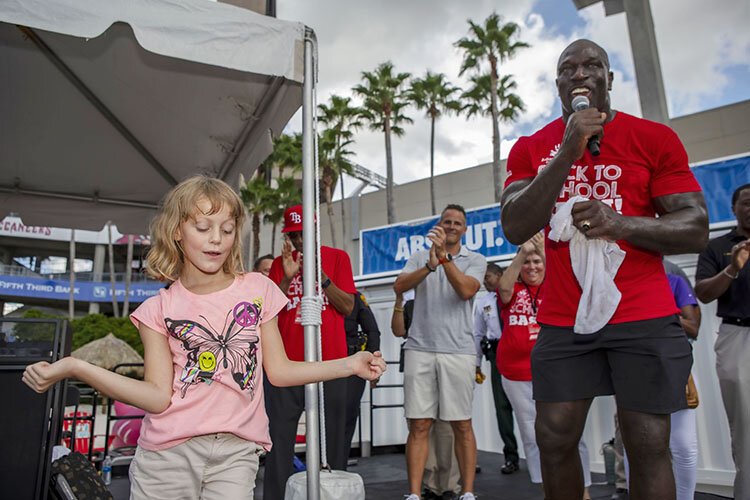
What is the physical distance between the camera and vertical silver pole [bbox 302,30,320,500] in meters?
2.50

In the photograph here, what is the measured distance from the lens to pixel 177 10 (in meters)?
2.69

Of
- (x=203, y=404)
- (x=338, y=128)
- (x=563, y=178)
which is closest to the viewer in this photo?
(x=203, y=404)

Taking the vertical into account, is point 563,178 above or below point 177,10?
below

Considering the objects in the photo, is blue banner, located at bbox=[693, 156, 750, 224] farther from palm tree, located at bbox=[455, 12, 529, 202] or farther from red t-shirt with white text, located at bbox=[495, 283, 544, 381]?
palm tree, located at bbox=[455, 12, 529, 202]

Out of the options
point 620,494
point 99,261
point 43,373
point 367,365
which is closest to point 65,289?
point 99,261

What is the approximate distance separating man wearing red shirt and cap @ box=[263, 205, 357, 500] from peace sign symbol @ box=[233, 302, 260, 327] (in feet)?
4.89

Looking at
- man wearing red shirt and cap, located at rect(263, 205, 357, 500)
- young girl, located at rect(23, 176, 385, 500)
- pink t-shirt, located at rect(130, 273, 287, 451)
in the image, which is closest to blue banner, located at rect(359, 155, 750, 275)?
man wearing red shirt and cap, located at rect(263, 205, 357, 500)

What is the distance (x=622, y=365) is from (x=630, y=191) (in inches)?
24.9

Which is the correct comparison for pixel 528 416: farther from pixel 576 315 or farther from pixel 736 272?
pixel 576 315

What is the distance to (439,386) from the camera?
4.15 m

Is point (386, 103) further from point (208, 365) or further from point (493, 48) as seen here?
point (208, 365)

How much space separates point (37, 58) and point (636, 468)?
184 inches

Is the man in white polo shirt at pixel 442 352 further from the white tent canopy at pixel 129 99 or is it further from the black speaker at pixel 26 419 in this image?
the black speaker at pixel 26 419

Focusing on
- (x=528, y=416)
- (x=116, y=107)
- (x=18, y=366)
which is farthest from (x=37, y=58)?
(x=528, y=416)
